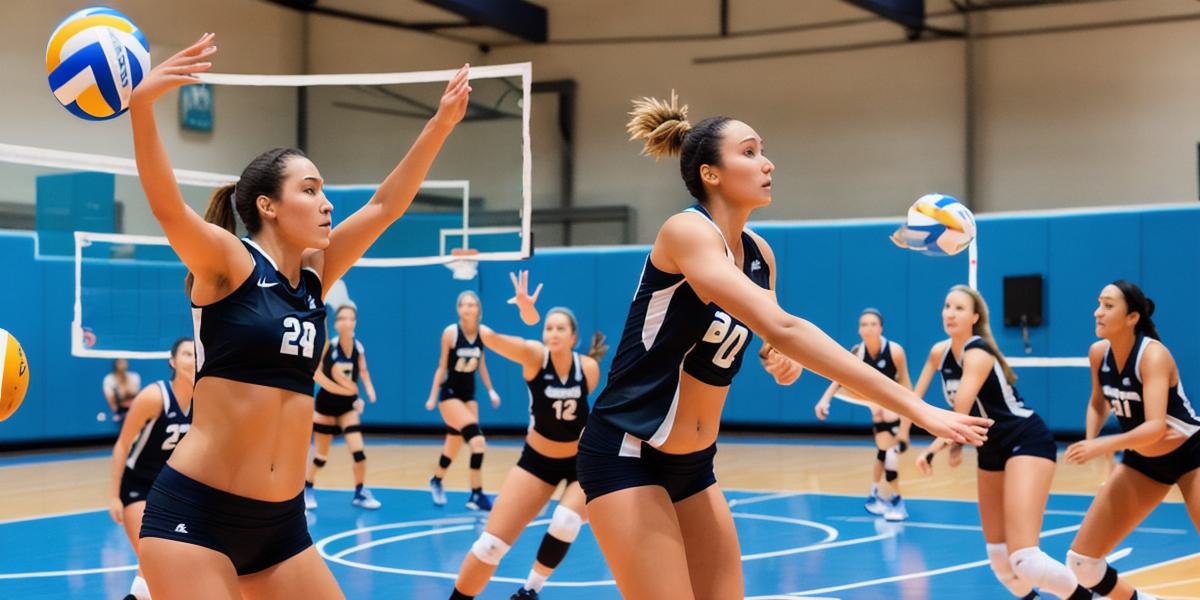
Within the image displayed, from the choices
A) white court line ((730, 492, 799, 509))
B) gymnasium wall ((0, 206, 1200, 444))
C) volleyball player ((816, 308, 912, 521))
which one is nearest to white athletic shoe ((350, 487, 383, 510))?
white court line ((730, 492, 799, 509))

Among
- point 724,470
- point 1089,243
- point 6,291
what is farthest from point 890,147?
point 6,291

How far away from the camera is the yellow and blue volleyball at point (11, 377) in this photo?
16.0 feet

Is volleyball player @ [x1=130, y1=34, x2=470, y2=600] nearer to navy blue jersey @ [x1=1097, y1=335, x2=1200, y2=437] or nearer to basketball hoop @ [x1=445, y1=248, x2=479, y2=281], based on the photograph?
navy blue jersey @ [x1=1097, y1=335, x2=1200, y2=437]

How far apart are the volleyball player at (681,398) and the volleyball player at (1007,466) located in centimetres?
246

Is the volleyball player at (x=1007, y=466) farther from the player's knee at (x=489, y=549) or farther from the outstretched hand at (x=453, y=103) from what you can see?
the outstretched hand at (x=453, y=103)

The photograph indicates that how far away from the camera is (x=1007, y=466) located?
6305mm

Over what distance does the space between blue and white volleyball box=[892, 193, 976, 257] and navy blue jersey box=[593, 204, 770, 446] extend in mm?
2426

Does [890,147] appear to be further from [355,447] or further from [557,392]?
[557,392]

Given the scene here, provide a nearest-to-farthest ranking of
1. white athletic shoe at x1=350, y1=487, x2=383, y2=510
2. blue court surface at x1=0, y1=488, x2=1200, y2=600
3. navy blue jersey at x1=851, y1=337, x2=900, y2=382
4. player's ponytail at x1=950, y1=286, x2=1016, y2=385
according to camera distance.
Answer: player's ponytail at x1=950, y1=286, x2=1016, y2=385 < blue court surface at x1=0, y1=488, x2=1200, y2=600 < white athletic shoe at x1=350, y1=487, x2=383, y2=510 < navy blue jersey at x1=851, y1=337, x2=900, y2=382

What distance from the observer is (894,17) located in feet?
60.4

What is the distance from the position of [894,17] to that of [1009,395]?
1298 centimetres

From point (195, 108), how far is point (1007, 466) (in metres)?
17.2

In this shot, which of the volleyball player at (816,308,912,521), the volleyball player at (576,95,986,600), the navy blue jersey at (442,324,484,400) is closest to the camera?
the volleyball player at (576,95,986,600)

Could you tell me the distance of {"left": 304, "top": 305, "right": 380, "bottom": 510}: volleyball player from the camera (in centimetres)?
1164
